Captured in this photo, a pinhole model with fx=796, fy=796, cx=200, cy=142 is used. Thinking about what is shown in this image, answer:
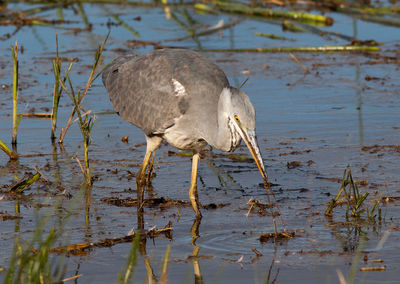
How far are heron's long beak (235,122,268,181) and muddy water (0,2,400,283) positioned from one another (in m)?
0.57

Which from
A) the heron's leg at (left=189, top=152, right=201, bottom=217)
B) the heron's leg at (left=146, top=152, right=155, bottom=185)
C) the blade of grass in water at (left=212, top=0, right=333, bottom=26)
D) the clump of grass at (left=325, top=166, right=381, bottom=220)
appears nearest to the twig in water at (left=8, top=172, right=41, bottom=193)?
the heron's leg at (left=146, top=152, right=155, bottom=185)

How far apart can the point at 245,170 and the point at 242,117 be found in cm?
202

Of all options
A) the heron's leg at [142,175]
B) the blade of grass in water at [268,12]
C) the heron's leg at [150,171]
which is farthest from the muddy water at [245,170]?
the blade of grass in water at [268,12]

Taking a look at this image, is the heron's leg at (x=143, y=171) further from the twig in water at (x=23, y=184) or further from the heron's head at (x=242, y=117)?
the heron's head at (x=242, y=117)

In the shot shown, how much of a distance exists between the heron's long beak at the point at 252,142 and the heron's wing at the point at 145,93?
3.02ft

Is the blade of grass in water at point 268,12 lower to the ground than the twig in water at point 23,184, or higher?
higher

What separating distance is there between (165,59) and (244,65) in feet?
15.0

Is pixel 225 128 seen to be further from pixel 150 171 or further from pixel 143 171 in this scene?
pixel 150 171

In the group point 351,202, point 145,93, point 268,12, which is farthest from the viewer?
point 268,12

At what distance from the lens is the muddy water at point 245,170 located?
532 cm

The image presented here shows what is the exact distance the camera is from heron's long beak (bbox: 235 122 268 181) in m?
5.47

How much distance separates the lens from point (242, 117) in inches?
221

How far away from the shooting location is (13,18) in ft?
47.0

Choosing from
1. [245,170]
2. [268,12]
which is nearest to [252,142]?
[245,170]
